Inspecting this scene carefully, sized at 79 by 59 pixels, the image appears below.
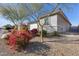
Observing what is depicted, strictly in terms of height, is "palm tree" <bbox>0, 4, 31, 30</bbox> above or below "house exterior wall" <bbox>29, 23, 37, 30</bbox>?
above

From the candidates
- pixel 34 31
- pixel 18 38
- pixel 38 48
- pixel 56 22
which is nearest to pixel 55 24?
pixel 56 22

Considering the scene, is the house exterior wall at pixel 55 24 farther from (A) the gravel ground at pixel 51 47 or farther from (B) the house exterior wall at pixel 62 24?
(A) the gravel ground at pixel 51 47

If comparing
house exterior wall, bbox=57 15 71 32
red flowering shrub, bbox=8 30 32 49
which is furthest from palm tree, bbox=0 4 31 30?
house exterior wall, bbox=57 15 71 32

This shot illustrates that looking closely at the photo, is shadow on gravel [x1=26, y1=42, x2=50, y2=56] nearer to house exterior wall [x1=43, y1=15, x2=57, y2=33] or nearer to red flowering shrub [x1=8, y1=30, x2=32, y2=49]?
red flowering shrub [x1=8, y1=30, x2=32, y2=49]

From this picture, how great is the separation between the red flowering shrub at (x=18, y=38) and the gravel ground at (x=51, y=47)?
9 cm

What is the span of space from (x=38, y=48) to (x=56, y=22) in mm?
518

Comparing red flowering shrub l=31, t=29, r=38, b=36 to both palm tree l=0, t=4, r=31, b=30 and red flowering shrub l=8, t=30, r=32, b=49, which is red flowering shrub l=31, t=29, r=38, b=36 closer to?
red flowering shrub l=8, t=30, r=32, b=49

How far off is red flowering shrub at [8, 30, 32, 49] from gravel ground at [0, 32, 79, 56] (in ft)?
0.28

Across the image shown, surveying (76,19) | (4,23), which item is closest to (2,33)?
(4,23)

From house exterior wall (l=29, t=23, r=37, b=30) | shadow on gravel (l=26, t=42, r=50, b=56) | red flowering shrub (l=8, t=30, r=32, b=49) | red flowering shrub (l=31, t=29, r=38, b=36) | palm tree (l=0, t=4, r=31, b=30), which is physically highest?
palm tree (l=0, t=4, r=31, b=30)

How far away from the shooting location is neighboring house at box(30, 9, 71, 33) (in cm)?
403

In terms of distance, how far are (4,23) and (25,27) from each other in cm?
35

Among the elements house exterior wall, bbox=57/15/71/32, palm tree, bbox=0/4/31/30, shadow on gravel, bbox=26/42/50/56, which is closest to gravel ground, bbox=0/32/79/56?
shadow on gravel, bbox=26/42/50/56

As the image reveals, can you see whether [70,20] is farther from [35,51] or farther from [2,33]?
[2,33]
